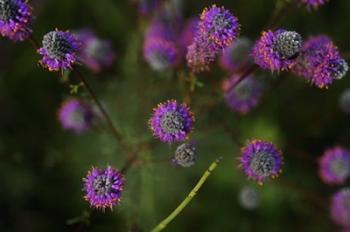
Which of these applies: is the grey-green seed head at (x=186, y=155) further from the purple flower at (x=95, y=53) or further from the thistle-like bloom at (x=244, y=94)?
the purple flower at (x=95, y=53)

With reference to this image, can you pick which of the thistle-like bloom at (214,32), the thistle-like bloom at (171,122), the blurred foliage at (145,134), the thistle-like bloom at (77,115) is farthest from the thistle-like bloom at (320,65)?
the thistle-like bloom at (77,115)

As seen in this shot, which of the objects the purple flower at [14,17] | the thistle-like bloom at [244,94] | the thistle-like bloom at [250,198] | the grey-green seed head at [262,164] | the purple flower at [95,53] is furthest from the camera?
the purple flower at [95,53]

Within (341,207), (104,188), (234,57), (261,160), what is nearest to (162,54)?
(234,57)

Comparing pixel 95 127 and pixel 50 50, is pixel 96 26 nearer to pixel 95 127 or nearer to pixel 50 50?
pixel 95 127

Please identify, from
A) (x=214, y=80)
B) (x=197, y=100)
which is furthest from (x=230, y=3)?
(x=197, y=100)

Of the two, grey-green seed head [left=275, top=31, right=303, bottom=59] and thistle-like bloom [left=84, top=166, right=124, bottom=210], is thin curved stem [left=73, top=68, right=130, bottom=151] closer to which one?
thistle-like bloom [left=84, top=166, right=124, bottom=210]

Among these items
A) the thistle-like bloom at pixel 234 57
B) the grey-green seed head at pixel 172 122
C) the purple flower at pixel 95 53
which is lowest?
the grey-green seed head at pixel 172 122
